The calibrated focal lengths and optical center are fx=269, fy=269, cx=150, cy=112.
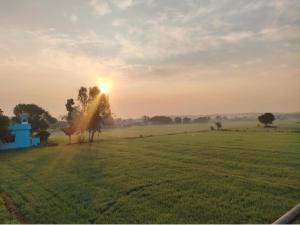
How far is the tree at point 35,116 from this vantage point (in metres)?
56.4

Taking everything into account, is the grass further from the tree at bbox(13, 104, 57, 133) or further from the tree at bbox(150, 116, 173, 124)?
the tree at bbox(150, 116, 173, 124)

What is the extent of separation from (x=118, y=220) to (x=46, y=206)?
4.39 metres

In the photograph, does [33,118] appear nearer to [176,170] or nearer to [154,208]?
[176,170]

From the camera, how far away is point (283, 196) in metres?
12.9

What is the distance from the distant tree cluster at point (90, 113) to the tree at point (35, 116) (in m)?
7.21

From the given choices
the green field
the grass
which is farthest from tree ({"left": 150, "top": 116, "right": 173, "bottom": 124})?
the grass

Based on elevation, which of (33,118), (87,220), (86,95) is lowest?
(87,220)

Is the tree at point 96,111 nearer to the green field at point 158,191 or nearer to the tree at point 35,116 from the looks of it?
the tree at point 35,116

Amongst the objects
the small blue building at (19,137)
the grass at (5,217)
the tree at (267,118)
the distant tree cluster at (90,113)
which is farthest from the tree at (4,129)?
the tree at (267,118)

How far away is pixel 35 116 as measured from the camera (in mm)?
61156

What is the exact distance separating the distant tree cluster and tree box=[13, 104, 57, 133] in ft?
23.6

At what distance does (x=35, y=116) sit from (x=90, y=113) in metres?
16.9

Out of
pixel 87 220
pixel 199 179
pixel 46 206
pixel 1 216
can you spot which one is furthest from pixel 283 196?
pixel 1 216

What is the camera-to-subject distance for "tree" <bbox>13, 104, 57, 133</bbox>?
2221 inches
